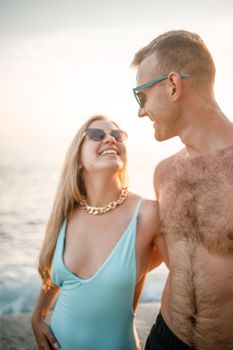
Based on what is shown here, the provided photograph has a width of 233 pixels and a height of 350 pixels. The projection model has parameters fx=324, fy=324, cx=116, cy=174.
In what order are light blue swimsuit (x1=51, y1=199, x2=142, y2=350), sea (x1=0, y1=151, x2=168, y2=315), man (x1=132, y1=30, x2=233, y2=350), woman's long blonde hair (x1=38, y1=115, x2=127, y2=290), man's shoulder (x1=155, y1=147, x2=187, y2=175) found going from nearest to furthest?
man (x1=132, y1=30, x2=233, y2=350)
light blue swimsuit (x1=51, y1=199, x2=142, y2=350)
man's shoulder (x1=155, y1=147, x2=187, y2=175)
woman's long blonde hair (x1=38, y1=115, x2=127, y2=290)
sea (x1=0, y1=151, x2=168, y2=315)

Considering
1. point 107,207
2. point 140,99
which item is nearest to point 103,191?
point 107,207

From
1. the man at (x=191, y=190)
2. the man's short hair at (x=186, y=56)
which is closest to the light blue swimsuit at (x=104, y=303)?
the man at (x=191, y=190)

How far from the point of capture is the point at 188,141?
2.53m

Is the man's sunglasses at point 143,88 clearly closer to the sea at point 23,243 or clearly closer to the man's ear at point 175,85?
the man's ear at point 175,85

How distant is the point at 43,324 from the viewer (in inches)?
114

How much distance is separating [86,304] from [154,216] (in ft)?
2.87

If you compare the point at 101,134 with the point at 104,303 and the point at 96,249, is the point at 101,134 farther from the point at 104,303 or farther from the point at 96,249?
the point at 104,303

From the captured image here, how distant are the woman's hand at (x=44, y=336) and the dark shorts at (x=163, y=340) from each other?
80cm

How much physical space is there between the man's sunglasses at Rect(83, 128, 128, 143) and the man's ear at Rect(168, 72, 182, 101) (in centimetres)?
70

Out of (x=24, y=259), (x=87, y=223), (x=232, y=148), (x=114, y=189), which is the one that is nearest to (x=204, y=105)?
(x=232, y=148)

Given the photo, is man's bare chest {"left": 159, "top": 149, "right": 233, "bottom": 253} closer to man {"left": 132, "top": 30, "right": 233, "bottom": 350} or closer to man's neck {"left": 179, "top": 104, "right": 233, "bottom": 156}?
man {"left": 132, "top": 30, "right": 233, "bottom": 350}

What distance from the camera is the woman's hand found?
275cm

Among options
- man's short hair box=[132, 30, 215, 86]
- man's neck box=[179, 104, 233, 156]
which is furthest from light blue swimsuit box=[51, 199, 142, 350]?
man's short hair box=[132, 30, 215, 86]

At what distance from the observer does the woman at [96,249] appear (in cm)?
252
